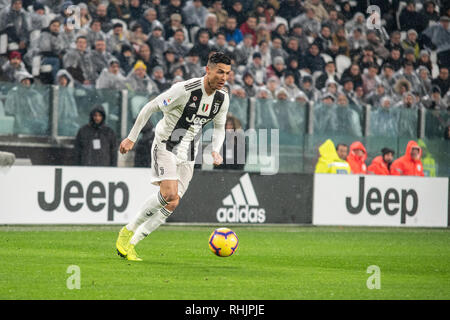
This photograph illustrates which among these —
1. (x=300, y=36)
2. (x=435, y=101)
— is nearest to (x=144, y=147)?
(x=300, y=36)

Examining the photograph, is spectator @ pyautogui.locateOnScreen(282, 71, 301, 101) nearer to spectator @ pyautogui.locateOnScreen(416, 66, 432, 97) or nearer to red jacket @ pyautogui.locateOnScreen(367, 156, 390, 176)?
red jacket @ pyautogui.locateOnScreen(367, 156, 390, 176)

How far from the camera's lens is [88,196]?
49.4ft

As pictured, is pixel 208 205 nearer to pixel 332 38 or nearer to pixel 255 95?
pixel 255 95

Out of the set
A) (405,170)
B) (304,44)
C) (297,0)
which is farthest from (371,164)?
(297,0)

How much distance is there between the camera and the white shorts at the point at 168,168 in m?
10.0

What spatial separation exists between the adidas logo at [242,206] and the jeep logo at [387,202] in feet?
6.24

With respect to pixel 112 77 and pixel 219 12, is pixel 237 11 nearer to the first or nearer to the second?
pixel 219 12

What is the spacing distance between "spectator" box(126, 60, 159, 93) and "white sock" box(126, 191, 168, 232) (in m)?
7.11

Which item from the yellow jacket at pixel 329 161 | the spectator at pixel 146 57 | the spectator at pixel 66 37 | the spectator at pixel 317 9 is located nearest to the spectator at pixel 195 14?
the spectator at pixel 146 57

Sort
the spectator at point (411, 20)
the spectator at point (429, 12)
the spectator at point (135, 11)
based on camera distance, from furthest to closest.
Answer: the spectator at point (429, 12) → the spectator at point (411, 20) → the spectator at point (135, 11)

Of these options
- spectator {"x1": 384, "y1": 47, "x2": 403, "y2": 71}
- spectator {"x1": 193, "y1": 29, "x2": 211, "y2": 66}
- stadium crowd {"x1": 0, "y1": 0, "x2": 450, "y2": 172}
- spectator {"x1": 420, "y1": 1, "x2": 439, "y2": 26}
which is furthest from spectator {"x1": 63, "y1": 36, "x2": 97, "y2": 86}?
spectator {"x1": 420, "y1": 1, "x2": 439, "y2": 26}

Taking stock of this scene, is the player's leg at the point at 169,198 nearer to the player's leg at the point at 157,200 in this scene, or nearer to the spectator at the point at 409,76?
the player's leg at the point at 157,200

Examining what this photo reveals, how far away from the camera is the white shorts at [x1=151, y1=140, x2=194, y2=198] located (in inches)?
395

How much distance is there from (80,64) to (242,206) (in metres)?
4.06
